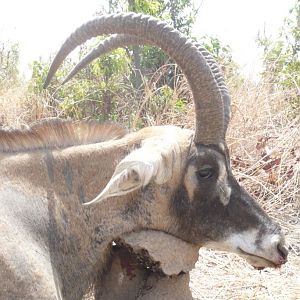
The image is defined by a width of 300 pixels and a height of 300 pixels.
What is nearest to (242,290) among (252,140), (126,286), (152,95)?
(126,286)

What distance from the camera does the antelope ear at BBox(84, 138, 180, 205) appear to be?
4121mm

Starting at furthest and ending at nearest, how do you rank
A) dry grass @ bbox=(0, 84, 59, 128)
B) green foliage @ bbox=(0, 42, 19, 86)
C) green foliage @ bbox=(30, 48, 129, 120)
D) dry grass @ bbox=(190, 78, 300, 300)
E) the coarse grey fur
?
green foliage @ bbox=(0, 42, 19, 86) → dry grass @ bbox=(0, 84, 59, 128) → green foliage @ bbox=(30, 48, 129, 120) → dry grass @ bbox=(190, 78, 300, 300) → the coarse grey fur

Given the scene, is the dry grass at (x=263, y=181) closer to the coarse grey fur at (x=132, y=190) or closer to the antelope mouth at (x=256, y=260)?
the antelope mouth at (x=256, y=260)

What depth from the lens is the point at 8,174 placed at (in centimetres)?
442

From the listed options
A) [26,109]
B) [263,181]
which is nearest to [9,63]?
[26,109]

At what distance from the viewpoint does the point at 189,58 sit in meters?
4.68

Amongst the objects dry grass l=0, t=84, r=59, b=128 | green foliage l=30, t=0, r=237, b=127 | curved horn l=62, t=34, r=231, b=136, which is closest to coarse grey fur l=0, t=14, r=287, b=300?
curved horn l=62, t=34, r=231, b=136

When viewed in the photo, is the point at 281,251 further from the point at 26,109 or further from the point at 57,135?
the point at 26,109

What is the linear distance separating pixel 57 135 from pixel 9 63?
1463cm

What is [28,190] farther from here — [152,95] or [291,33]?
[291,33]

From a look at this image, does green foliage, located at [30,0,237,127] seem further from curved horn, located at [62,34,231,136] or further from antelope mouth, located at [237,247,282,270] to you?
antelope mouth, located at [237,247,282,270]

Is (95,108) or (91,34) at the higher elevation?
(91,34)

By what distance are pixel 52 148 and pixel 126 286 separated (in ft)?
3.79

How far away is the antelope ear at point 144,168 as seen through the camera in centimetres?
412
